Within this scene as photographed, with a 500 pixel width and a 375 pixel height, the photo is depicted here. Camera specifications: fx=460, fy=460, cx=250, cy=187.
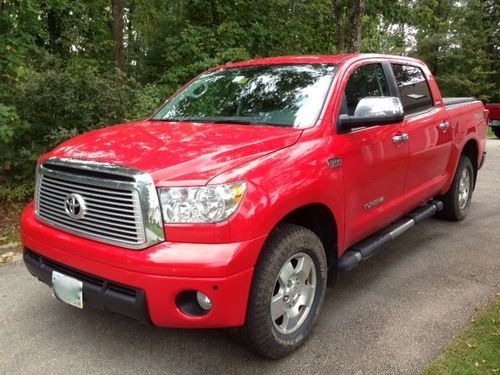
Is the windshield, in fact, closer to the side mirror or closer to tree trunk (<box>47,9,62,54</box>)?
the side mirror

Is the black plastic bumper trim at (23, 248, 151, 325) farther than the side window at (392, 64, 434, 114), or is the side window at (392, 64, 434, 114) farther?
the side window at (392, 64, 434, 114)

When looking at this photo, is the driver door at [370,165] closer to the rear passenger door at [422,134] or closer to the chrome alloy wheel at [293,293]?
the rear passenger door at [422,134]

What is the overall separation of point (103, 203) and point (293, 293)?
50.4 inches

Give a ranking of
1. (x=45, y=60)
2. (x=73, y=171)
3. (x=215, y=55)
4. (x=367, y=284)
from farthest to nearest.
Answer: (x=215, y=55) → (x=45, y=60) → (x=367, y=284) → (x=73, y=171)

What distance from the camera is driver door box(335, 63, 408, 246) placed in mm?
3277

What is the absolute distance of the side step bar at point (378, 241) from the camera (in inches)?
133

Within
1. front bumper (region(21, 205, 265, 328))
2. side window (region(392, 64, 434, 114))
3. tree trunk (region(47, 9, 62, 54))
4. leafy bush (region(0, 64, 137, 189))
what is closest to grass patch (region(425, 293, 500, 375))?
front bumper (region(21, 205, 265, 328))

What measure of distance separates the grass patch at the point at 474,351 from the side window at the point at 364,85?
5.67 feet

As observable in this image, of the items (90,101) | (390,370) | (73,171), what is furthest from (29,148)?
(390,370)

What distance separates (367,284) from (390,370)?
1.24 m

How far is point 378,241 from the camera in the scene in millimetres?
3738

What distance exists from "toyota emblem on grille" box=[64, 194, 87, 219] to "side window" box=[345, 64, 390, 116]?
1986 millimetres

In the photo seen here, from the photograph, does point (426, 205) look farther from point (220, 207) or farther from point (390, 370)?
point (220, 207)

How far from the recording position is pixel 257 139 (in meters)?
2.88
